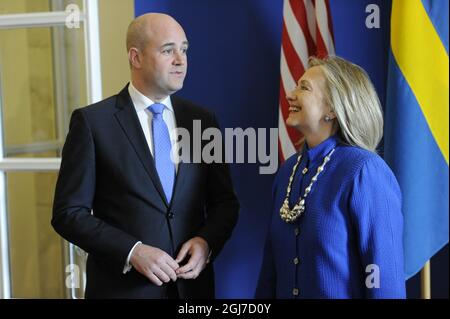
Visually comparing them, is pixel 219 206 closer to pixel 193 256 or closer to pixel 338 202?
pixel 193 256

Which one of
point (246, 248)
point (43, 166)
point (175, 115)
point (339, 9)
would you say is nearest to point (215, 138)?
point (175, 115)

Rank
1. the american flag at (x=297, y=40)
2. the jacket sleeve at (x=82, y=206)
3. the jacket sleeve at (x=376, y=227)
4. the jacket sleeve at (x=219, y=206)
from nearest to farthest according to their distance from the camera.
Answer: the jacket sleeve at (x=376, y=227) < the jacket sleeve at (x=82, y=206) < the jacket sleeve at (x=219, y=206) < the american flag at (x=297, y=40)

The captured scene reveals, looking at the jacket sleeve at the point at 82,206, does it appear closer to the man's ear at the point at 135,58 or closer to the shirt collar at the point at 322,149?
the man's ear at the point at 135,58

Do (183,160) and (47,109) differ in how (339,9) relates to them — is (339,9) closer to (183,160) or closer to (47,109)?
(183,160)

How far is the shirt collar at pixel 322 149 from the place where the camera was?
113cm

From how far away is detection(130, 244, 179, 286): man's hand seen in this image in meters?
1.21

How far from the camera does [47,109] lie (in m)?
1.75

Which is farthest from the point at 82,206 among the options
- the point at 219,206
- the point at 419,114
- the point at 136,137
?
the point at 419,114

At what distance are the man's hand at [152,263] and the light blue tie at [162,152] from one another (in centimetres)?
13

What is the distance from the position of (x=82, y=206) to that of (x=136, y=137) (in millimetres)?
204

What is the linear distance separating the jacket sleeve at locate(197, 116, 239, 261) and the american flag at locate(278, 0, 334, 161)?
0.24 meters

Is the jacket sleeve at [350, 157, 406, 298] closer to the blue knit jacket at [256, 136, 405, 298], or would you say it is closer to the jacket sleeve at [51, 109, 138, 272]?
the blue knit jacket at [256, 136, 405, 298]

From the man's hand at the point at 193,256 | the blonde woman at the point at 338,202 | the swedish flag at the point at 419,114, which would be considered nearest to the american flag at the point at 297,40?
the swedish flag at the point at 419,114
